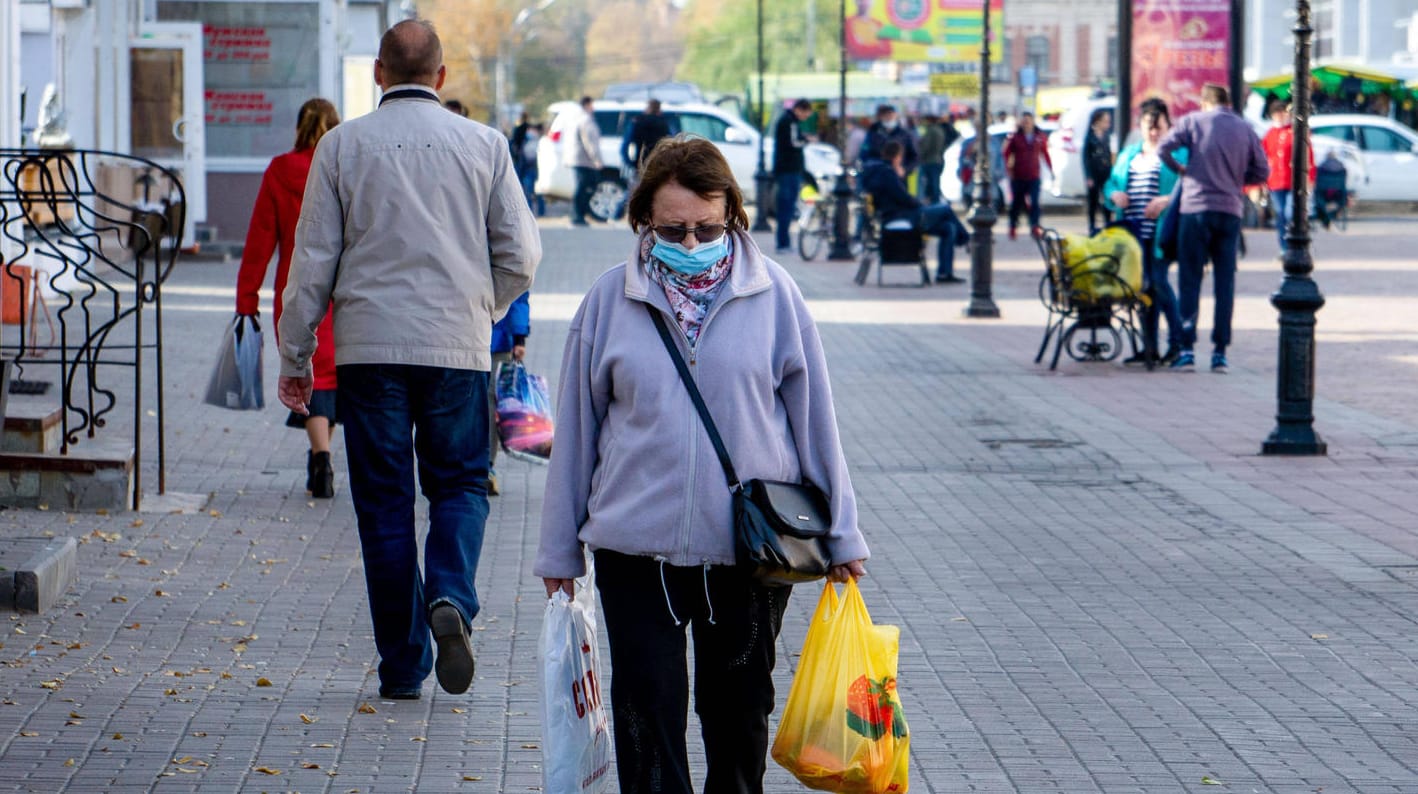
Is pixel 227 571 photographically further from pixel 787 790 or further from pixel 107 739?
pixel 787 790

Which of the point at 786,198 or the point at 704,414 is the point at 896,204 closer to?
the point at 786,198

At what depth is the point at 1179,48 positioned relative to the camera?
27891 mm

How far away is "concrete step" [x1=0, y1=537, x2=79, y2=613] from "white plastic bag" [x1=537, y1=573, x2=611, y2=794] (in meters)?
3.21

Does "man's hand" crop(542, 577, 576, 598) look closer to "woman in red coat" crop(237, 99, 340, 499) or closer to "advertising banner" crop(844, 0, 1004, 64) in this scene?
"woman in red coat" crop(237, 99, 340, 499)

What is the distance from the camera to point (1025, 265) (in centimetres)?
2606

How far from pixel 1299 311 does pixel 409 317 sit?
6.70m

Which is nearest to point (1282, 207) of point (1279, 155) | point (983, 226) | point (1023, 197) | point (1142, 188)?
point (1279, 155)

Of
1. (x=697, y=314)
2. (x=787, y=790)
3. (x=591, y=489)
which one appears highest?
(x=697, y=314)

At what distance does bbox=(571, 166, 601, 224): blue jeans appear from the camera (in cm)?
3372

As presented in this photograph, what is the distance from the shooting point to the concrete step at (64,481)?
8695 mm

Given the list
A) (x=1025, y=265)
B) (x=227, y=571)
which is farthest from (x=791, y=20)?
(x=227, y=571)

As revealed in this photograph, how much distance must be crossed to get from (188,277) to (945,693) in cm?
1674

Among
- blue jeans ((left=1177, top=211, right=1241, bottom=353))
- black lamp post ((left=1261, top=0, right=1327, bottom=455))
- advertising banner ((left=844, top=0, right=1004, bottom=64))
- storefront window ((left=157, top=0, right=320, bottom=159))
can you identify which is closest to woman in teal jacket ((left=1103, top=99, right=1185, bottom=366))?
blue jeans ((left=1177, top=211, right=1241, bottom=353))

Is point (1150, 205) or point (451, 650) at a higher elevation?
point (1150, 205)
